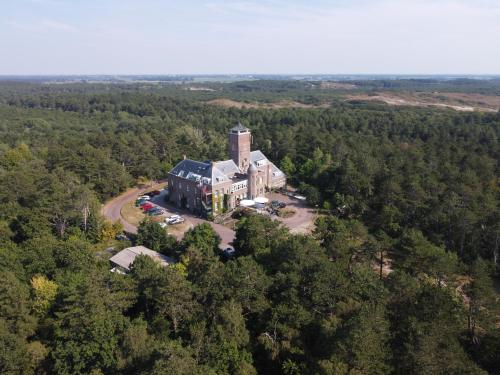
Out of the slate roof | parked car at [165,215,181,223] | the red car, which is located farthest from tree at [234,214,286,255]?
the red car

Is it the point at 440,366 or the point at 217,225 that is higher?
the point at 440,366

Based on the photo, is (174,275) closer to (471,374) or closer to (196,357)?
(196,357)

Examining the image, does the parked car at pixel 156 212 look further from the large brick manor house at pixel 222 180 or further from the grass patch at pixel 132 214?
the large brick manor house at pixel 222 180

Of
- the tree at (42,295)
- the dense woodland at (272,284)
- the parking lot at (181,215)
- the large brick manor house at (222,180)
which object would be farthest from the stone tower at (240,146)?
the tree at (42,295)

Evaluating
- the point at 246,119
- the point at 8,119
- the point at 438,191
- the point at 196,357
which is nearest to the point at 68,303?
the point at 196,357

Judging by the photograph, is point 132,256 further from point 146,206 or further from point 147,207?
point 146,206

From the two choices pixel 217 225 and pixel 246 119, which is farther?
pixel 246 119

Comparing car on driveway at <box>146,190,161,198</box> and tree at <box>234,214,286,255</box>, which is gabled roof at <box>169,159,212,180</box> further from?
tree at <box>234,214,286,255</box>

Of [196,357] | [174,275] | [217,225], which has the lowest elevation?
[217,225]
